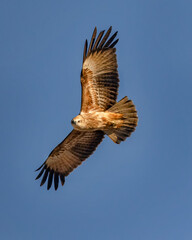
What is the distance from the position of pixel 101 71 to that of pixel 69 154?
290cm

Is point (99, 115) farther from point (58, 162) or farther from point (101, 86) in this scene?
A: point (58, 162)

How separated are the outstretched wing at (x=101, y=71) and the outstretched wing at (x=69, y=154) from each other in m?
1.37

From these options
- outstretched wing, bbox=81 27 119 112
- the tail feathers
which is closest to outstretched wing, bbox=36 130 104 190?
the tail feathers

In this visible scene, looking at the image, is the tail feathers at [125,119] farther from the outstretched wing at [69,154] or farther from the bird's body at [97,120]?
the outstretched wing at [69,154]

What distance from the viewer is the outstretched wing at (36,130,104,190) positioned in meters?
14.2

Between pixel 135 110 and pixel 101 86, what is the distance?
1158 millimetres

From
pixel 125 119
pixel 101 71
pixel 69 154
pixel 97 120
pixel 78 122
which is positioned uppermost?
pixel 101 71

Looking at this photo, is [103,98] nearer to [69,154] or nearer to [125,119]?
[125,119]

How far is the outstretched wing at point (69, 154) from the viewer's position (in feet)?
46.5

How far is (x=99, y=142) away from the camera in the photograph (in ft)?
46.4

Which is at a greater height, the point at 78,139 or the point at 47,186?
the point at 78,139

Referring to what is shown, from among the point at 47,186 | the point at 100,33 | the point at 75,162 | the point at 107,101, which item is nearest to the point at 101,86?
the point at 107,101

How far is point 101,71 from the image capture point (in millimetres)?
13133

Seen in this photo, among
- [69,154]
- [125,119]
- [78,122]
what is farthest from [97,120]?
[69,154]
